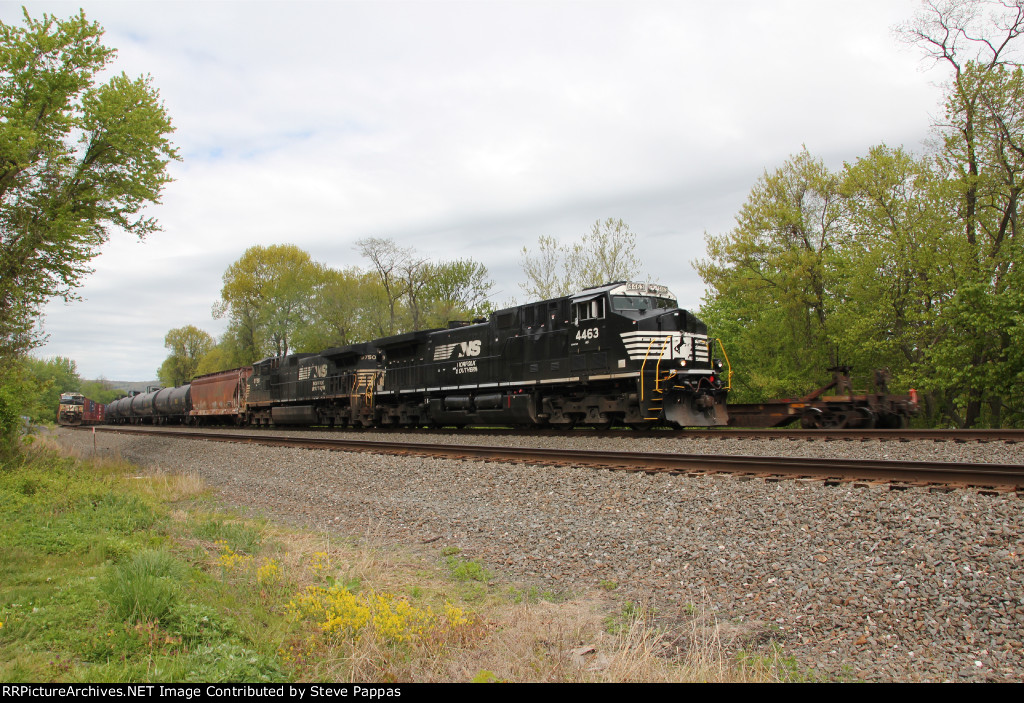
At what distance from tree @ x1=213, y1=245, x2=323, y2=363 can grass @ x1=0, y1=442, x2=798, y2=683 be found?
4746 centimetres

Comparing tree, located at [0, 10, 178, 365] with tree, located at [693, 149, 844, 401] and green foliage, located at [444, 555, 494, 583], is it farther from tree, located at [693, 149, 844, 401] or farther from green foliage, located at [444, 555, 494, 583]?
tree, located at [693, 149, 844, 401]

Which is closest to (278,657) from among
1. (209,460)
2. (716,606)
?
(716,606)

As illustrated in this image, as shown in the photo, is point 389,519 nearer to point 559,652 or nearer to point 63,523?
point 63,523

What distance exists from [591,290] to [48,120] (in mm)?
14117

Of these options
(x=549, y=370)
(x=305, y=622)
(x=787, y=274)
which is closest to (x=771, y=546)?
(x=305, y=622)

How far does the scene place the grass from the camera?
3.64 m

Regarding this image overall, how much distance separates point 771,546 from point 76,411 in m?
64.0

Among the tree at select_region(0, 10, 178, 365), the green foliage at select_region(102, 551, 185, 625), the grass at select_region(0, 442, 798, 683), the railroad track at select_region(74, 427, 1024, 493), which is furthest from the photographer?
the tree at select_region(0, 10, 178, 365)

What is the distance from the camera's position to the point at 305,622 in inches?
169

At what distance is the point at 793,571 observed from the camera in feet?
16.5

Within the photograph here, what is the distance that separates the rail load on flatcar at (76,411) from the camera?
5372 cm

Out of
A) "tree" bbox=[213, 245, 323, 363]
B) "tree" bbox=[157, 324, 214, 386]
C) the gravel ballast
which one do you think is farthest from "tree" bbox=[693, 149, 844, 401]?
"tree" bbox=[157, 324, 214, 386]

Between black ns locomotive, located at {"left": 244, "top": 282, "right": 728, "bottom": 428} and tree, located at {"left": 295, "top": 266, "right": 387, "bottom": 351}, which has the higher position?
tree, located at {"left": 295, "top": 266, "right": 387, "bottom": 351}

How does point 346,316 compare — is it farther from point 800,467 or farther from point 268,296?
point 800,467
